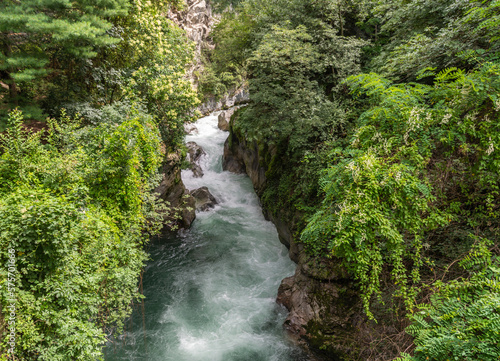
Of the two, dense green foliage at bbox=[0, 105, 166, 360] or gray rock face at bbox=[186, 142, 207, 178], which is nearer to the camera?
dense green foliage at bbox=[0, 105, 166, 360]

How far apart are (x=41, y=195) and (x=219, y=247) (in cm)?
798

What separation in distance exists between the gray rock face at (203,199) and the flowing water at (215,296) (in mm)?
438

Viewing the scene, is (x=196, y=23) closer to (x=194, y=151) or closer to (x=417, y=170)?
(x=194, y=151)

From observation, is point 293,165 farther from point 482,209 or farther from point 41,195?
point 41,195

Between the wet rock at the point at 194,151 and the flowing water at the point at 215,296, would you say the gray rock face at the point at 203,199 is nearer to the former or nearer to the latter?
the flowing water at the point at 215,296

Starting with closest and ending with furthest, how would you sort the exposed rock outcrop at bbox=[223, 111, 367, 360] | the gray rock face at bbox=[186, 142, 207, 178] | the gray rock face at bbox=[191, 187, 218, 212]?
the exposed rock outcrop at bbox=[223, 111, 367, 360] < the gray rock face at bbox=[191, 187, 218, 212] < the gray rock face at bbox=[186, 142, 207, 178]

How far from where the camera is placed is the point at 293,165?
9.62m

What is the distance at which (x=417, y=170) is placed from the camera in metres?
4.18

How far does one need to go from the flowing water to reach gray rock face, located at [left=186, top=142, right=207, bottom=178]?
3677mm

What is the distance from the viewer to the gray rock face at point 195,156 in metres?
16.5

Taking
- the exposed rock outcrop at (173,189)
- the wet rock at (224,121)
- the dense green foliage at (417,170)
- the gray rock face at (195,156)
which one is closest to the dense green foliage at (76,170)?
the exposed rock outcrop at (173,189)

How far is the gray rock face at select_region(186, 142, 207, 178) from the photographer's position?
16500 mm

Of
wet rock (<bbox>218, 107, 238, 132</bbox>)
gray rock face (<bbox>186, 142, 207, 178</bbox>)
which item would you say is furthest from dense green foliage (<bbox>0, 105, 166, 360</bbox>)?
wet rock (<bbox>218, 107, 238, 132</bbox>)

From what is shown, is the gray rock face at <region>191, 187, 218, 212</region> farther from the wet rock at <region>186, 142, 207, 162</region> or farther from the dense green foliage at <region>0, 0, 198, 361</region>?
the dense green foliage at <region>0, 0, 198, 361</region>
